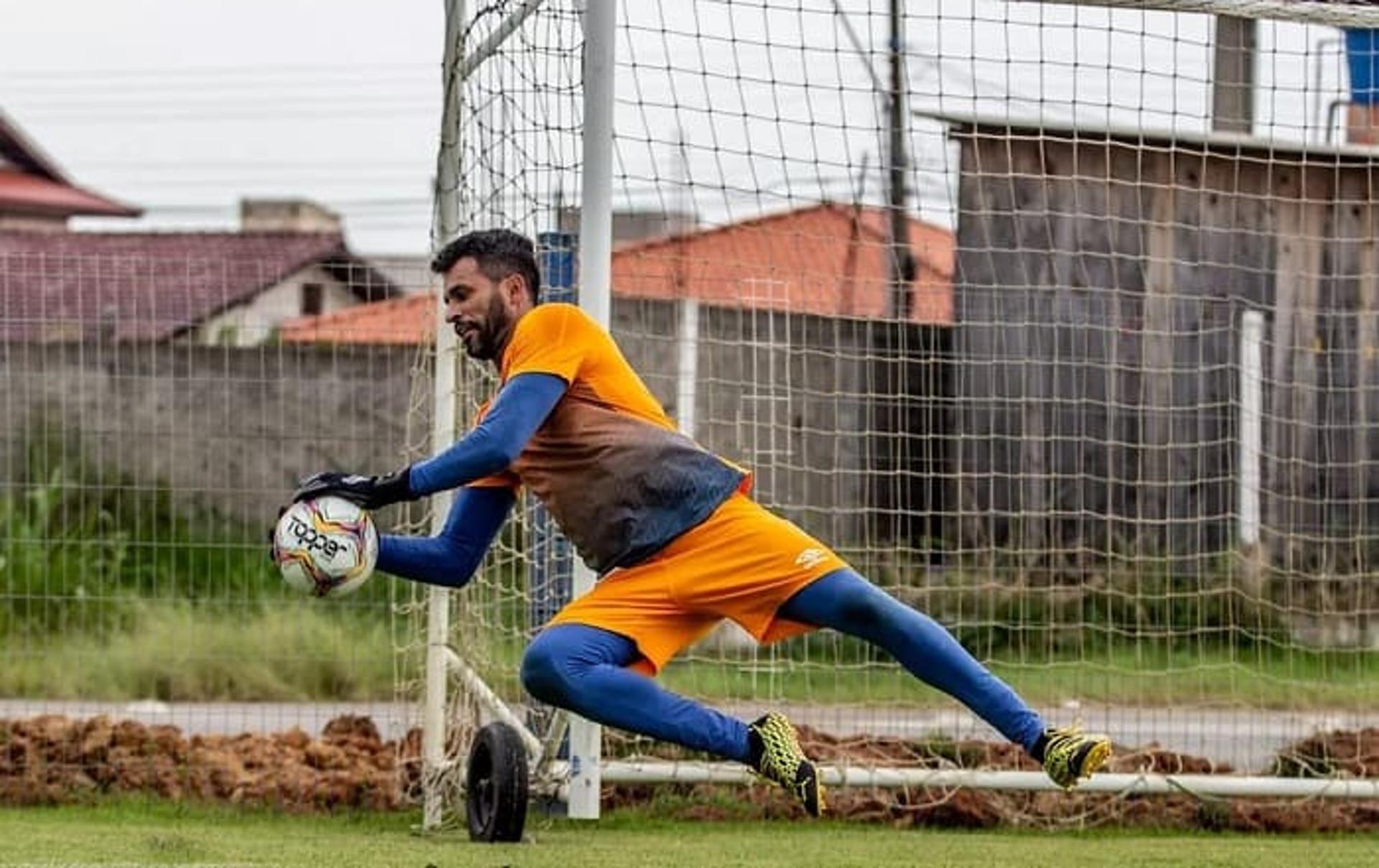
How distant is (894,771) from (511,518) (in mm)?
1844

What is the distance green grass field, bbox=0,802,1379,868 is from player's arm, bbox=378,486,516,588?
0.97m

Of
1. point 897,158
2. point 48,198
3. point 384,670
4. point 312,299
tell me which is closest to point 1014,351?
point 897,158

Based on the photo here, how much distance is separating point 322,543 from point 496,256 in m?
1.07

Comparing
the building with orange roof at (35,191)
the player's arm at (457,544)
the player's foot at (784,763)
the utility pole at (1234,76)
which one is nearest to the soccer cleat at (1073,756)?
the player's foot at (784,763)

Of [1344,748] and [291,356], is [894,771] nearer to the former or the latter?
[1344,748]

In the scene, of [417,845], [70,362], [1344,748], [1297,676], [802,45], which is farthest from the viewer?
[70,362]

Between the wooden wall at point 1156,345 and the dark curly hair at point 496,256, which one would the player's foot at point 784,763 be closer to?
the dark curly hair at point 496,256

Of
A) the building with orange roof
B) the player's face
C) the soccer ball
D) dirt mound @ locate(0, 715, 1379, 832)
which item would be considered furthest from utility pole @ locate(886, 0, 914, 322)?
the building with orange roof

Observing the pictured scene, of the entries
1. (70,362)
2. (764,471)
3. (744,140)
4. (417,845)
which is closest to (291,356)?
(70,362)

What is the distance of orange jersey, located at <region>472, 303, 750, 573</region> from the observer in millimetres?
8547

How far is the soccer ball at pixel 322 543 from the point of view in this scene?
8.34 m

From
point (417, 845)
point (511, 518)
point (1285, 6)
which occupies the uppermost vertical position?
point (1285, 6)

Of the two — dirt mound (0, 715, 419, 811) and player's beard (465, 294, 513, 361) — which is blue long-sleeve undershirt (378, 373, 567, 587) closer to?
player's beard (465, 294, 513, 361)

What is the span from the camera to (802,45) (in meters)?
11.3
